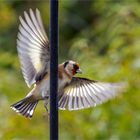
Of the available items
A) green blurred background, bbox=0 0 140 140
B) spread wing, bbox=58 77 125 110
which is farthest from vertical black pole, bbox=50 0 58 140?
green blurred background, bbox=0 0 140 140

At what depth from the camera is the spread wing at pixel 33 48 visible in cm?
230

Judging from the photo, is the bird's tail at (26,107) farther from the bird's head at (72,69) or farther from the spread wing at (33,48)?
the bird's head at (72,69)

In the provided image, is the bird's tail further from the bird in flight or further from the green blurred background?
the green blurred background

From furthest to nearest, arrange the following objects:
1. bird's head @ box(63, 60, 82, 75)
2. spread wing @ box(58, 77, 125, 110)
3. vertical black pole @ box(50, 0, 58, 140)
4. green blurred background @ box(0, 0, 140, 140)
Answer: green blurred background @ box(0, 0, 140, 140) < bird's head @ box(63, 60, 82, 75) < spread wing @ box(58, 77, 125, 110) < vertical black pole @ box(50, 0, 58, 140)

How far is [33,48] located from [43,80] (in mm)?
131

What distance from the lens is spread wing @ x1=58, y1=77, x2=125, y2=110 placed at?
225 cm

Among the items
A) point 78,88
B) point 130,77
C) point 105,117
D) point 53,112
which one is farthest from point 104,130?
point 53,112

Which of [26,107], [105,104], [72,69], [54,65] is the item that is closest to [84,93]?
[72,69]

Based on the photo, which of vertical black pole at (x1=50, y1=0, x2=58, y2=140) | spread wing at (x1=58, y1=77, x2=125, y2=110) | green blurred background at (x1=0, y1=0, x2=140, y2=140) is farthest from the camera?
green blurred background at (x1=0, y1=0, x2=140, y2=140)

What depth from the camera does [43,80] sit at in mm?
2365

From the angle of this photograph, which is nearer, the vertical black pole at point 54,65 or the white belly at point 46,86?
the vertical black pole at point 54,65

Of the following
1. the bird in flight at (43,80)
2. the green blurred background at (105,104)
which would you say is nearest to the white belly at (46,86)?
the bird in flight at (43,80)

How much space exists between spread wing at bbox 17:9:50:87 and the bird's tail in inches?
2.7

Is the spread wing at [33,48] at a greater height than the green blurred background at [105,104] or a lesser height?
greater
